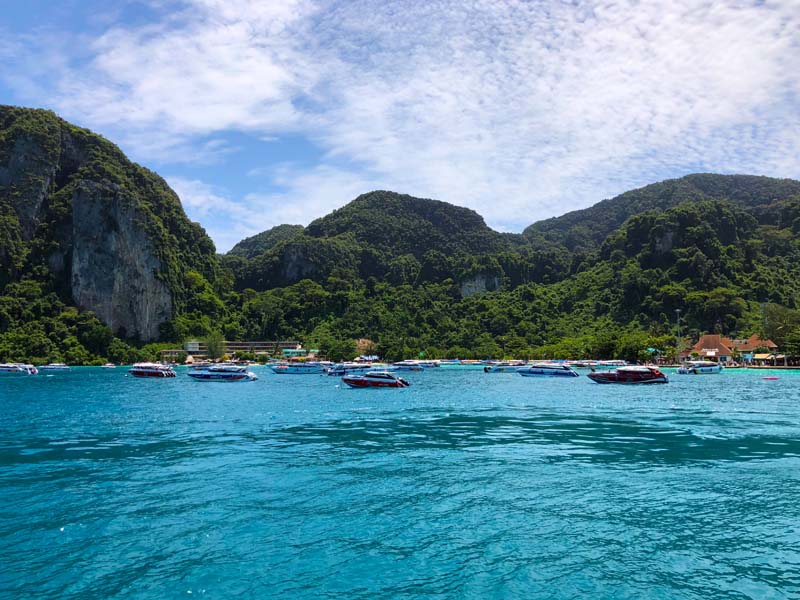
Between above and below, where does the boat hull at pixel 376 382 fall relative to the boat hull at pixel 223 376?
above

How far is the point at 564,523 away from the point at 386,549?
5342 mm

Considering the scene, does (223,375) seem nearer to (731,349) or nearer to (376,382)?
(376,382)

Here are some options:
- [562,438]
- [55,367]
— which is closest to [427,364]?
[55,367]

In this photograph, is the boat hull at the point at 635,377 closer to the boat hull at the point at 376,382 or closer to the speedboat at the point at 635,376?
the speedboat at the point at 635,376

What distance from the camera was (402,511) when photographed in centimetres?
1820

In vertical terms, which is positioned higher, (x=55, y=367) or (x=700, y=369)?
(x=700, y=369)

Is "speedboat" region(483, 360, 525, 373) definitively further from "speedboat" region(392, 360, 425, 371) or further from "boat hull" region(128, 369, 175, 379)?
"boat hull" region(128, 369, 175, 379)

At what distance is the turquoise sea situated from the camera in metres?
13.1

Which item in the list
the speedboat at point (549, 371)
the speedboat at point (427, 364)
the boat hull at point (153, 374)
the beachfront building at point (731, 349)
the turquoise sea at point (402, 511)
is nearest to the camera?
the turquoise sea at point (402, 511)

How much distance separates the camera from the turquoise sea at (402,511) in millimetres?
13125

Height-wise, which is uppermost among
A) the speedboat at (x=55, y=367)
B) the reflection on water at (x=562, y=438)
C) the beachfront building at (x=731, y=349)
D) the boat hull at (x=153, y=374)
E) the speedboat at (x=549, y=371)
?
the beachfront building at (x=731, y=349)

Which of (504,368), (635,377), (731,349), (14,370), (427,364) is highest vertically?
(731,349)

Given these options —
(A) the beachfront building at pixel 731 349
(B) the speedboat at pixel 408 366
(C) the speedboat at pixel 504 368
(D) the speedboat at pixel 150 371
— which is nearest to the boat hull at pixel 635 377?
(C) the speedboat at pixel 504 368

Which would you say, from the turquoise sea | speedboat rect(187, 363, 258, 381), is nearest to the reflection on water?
the turquoise sea
